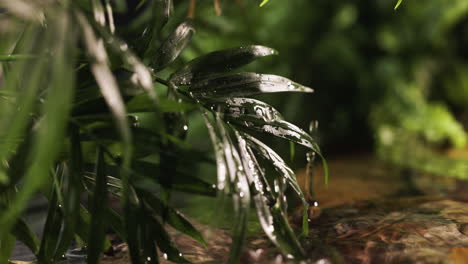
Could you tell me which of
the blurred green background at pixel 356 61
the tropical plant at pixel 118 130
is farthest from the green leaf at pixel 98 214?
the blurred green background at pixel 356 61

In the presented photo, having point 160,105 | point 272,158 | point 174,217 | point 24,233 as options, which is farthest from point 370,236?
point 24,233

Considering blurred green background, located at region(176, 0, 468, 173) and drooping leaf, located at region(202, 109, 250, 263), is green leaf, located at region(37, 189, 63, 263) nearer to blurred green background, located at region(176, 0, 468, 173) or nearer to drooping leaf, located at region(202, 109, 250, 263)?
drooping leaf, located at region(202, 109, 250, 263)

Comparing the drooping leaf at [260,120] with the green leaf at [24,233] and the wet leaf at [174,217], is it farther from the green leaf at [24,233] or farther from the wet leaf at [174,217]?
the green leaf at [24,233]

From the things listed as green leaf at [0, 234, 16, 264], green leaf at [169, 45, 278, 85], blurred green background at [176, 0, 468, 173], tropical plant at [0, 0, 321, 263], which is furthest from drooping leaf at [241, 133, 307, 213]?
blurred green background at [176, 0, 468, 173]

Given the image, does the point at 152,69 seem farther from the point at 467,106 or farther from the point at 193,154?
the point at 467,106

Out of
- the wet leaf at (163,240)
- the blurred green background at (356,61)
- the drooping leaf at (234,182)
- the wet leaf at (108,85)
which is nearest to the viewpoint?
the wet leaf at (108,85)

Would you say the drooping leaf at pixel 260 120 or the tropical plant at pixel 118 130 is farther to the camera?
the drooping leaf at pixel 260 120
